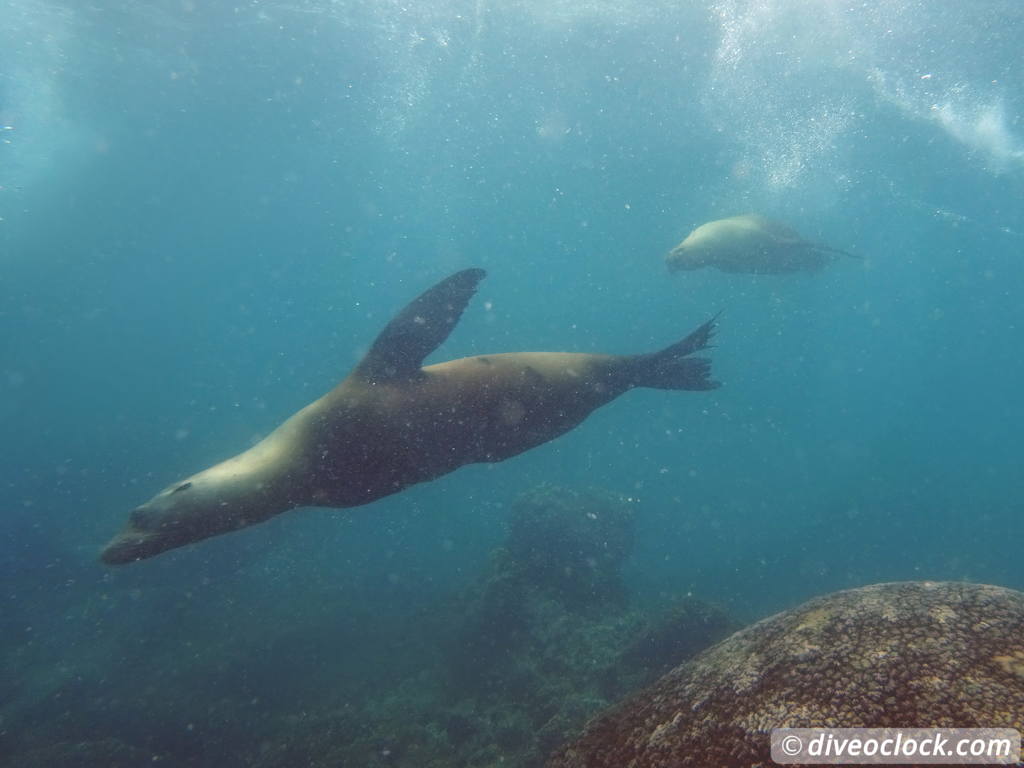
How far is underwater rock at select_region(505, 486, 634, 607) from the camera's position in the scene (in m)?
9.89

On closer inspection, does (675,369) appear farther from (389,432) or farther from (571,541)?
(571,541)

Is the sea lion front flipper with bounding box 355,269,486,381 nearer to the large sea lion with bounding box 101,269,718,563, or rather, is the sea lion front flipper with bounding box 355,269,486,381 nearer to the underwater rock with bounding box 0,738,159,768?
the large sea lion with bounding box 101,269,718,563

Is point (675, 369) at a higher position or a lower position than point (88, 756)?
higher

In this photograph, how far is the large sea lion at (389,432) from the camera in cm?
302

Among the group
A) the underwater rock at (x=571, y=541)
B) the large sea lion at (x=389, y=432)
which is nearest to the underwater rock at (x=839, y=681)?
the large sea lion at (x=389, y=432)

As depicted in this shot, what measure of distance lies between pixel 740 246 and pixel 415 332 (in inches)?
302

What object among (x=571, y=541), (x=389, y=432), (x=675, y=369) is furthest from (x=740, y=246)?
(x=389, y=432)

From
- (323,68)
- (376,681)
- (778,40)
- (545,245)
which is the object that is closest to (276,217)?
(545,245)

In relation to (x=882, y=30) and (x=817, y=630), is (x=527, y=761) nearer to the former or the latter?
(x=817, y=630)

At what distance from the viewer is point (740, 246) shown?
9500 mm

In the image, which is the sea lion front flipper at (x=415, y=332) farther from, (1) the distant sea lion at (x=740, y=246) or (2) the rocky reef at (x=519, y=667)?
(1) the distant sea lion at (x=740, y=246)

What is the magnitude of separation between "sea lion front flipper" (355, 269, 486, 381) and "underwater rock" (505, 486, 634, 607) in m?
6.76

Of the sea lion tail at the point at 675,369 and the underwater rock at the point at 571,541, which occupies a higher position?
the sea lion tail at the point at 675,369

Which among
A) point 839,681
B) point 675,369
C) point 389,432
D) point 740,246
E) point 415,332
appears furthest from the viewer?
point 740,246
